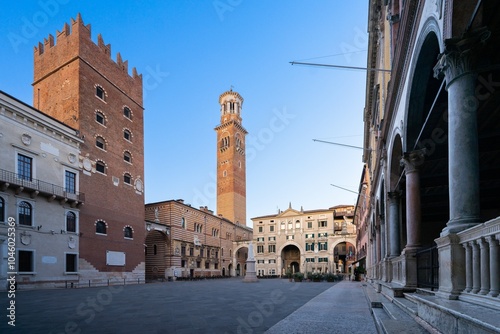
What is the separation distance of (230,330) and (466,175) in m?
5.51

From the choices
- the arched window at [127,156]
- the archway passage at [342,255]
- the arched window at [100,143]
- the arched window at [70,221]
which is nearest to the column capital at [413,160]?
the arched window at [70,221]

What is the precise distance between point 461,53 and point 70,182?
102ft

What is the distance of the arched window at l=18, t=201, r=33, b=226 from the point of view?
24.9 m

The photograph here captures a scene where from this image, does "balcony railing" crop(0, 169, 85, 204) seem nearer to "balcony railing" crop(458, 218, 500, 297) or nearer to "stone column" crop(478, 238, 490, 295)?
"balcony railing" crop(458, 218, 500, 297)

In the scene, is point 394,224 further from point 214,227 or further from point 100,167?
point 214,227

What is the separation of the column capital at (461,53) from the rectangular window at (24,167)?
27.9 m

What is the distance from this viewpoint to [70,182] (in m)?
29.8

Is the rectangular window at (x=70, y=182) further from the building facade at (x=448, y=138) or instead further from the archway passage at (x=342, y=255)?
the archway passage at (x=342, y=255)

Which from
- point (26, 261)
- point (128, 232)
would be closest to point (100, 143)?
point (128, 232)

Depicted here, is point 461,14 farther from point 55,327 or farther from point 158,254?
point 158,254

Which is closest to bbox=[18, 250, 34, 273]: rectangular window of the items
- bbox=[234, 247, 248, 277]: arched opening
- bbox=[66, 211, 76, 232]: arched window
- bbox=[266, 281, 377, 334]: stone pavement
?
bbox=[66, 211, 76, 232]: arched window

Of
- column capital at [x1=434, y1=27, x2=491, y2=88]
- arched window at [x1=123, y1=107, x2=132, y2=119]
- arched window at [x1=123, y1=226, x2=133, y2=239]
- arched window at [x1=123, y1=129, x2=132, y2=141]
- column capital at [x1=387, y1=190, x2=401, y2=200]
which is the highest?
arched window at [x1=123, y1=107, x2=132, y2=119]

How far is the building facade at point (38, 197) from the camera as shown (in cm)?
2405

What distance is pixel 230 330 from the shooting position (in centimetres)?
753
